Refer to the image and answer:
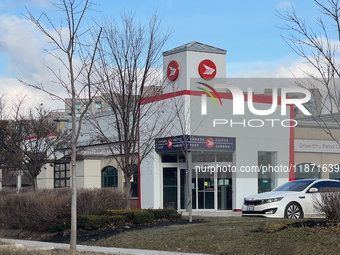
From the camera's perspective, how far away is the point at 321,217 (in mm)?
13367

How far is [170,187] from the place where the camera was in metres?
26.6

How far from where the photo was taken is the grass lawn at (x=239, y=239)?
10461mm

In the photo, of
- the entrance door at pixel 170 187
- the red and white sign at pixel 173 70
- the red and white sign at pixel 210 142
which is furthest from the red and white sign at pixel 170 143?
the red and white sign at pixel 173 70

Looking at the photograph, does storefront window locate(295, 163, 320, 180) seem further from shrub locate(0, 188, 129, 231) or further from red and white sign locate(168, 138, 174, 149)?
shrub locate(0, 188, 129, 231)

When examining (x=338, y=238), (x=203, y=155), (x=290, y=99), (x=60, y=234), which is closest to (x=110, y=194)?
(x=60, y=234)

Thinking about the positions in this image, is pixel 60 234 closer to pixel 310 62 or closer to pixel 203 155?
pixel 310 62

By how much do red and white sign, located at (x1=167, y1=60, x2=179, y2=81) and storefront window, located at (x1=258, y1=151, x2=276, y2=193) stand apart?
6.17 m

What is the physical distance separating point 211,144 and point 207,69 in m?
4.30

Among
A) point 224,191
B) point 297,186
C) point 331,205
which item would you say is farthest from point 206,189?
point 331,205

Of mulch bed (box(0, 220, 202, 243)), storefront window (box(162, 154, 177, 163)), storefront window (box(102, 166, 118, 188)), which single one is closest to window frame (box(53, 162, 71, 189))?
storefront window (box(102, 166, 118, 188))

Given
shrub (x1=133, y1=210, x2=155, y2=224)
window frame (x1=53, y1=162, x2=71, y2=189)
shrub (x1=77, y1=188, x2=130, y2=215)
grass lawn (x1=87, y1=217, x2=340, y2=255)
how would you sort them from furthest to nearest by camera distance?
window frame (x1=53, y1=162, x2=71, y2=189) → shrub (x1=77, y1=188, x2=130, y2=215) → shrub (x1=133, y1=210, x2=155, y2=224) → grass lawn (x1=87, y1=217, x2=340, y2=255)

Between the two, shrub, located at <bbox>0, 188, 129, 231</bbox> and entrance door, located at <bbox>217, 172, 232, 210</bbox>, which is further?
entrance door, located at <bbox>217, 172, 232, 210</bbox>

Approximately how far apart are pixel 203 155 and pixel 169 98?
11.2ft

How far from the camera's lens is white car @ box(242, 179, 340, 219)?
16.5 metres
